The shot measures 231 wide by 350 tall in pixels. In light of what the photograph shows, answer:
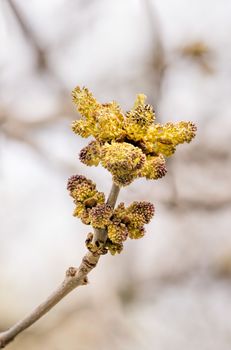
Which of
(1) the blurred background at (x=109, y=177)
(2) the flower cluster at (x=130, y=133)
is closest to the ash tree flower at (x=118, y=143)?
(2) the flower cluster at (x=130, y=133)

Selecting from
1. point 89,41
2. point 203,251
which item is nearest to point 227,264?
point 203,251

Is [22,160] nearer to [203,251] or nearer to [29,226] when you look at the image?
Result: [29,226]

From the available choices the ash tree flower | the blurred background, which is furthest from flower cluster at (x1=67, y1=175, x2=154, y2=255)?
the blurred background

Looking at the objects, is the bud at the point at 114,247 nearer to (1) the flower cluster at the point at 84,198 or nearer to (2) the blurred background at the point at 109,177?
(1) the flower cluster at the point at 84,198

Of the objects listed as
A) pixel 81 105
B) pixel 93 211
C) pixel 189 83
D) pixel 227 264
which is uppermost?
pixel 189 83

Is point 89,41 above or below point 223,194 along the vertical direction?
above

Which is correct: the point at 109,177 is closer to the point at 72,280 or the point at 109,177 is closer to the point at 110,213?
the point at 72,280
